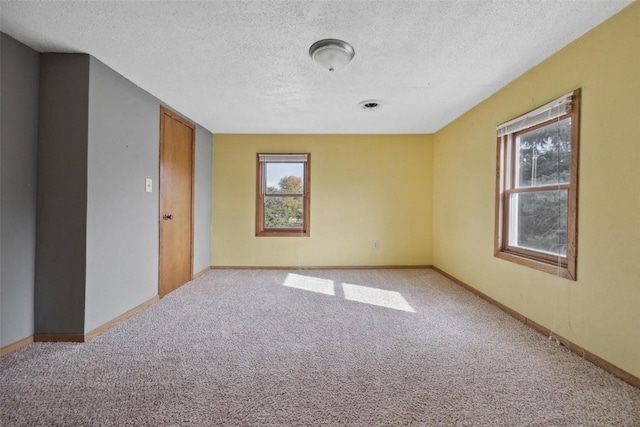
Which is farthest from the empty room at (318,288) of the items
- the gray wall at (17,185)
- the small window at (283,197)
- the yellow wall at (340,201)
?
the small window at (283,197)

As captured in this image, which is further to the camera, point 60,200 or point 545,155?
point 545,155

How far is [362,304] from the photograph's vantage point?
284 centimetres

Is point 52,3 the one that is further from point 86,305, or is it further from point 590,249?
point 590,249

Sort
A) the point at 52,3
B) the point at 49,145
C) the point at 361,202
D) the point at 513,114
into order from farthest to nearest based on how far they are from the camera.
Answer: the point at 361,202
the point at 513,114
the point at 49,145
the point at 52,3

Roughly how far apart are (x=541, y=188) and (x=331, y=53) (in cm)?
211

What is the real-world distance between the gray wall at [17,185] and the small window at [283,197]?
2639 mm

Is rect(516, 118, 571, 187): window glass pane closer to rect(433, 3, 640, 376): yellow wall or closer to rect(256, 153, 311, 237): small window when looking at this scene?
rect(433, 3, 640, 376): yellow wall

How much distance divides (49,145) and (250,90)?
169 centimetres

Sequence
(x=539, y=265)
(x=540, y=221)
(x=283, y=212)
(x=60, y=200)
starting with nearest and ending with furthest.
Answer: (x=60, y=200) → (x=539, y=265) → (x=540, y=221) → (x=283, y=212)

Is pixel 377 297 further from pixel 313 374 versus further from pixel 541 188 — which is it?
pixel 541 188

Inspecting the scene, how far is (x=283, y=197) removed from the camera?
449 cm

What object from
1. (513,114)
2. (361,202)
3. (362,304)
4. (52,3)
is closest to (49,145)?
(52,3)

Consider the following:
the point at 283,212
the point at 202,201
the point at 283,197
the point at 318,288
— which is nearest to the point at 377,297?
the point at 318,288

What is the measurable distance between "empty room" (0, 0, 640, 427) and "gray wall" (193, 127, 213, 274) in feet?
1.61
